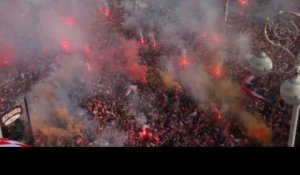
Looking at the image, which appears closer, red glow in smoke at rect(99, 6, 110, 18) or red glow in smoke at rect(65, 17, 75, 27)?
red glow in smoke at rect(99, 6, 110, 18)

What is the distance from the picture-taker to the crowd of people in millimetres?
12906

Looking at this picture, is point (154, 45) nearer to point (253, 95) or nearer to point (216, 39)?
point (216, 39)

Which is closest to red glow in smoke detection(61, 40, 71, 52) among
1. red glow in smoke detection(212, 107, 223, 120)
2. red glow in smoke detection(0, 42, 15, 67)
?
red glow in smoke detection(0, 42, 15, 67)

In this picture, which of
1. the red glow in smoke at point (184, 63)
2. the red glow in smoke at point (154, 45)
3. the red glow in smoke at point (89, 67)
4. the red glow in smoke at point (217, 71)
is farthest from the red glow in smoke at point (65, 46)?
the red glow in smoke at point (217, 71)

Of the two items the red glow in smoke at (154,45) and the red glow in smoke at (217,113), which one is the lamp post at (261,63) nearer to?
the red glow in smoke at (217,113)

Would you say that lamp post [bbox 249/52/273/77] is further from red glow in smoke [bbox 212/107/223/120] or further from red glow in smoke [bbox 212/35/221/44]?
red glow in smoke [bbox 212/35/221/44]

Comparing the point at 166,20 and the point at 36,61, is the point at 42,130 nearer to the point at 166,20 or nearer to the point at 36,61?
the point at 36,61

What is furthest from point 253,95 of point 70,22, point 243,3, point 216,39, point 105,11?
point 70,22

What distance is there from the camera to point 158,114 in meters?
14.2

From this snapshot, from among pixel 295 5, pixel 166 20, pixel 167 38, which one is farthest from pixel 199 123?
pixel 295 5
